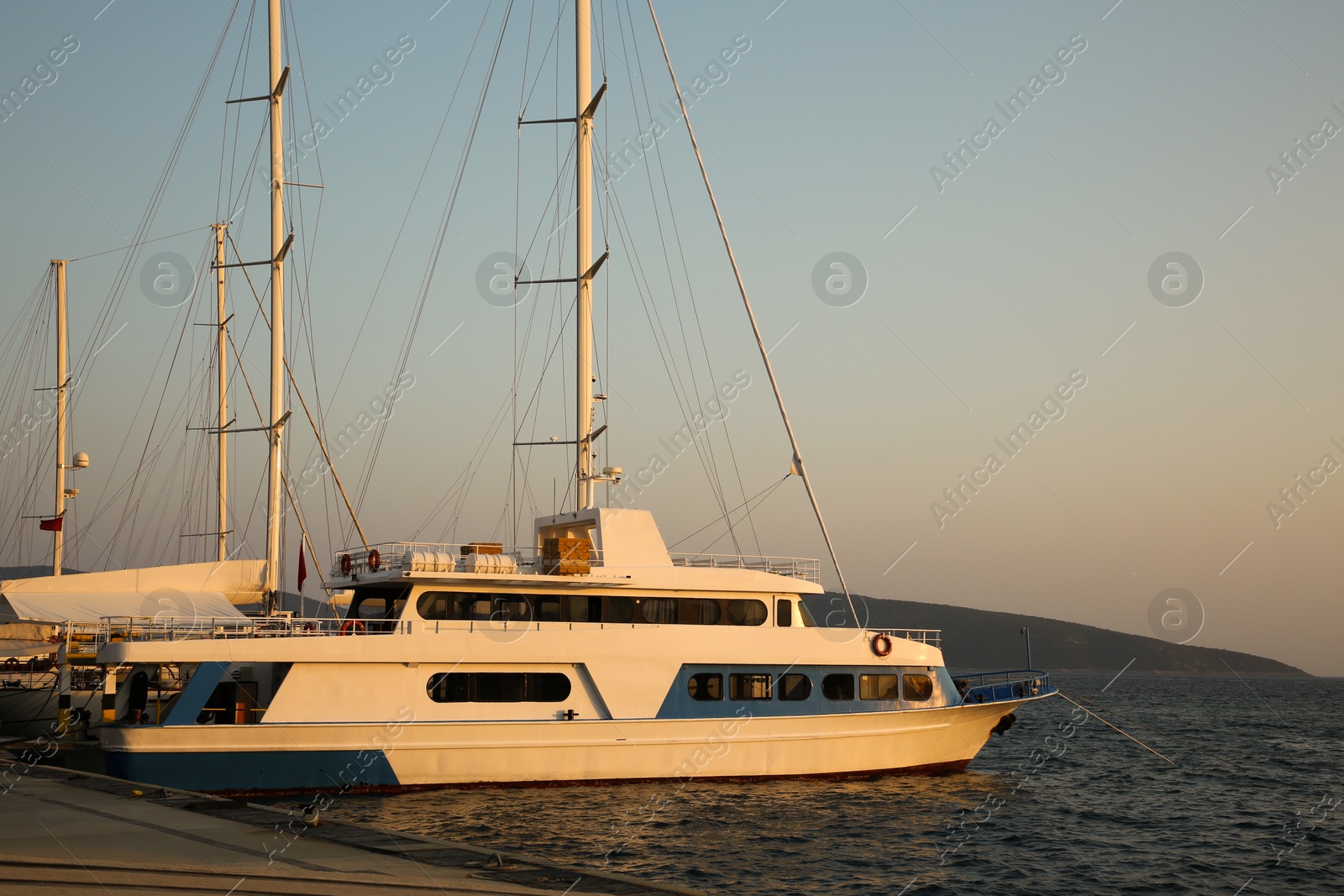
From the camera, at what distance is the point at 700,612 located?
21.2 m

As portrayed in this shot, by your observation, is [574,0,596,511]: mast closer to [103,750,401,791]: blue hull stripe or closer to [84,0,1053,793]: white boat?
[84,0,1053,793]: white boat

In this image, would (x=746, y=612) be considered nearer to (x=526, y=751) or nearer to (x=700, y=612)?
(x=700, y=612)

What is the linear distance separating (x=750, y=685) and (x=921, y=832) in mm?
4119

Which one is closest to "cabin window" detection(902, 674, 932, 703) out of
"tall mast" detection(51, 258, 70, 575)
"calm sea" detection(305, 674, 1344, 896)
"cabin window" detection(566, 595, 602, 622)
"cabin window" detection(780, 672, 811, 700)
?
"calm sea" detection(305, 674, 1344, 896)

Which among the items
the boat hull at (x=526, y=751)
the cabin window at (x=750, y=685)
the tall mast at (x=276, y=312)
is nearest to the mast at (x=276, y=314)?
the tall mast at (x=276, y=312)

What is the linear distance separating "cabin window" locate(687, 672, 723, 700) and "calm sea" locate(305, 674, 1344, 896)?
1578mm

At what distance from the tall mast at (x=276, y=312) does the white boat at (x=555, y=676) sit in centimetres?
16

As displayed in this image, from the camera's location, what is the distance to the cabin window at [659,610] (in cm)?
2081

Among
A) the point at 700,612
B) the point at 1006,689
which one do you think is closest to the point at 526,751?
the point at 700,612

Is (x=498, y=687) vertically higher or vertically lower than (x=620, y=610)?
lower

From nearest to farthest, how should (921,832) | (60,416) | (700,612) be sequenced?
(921,832), (700,612), (60,416)

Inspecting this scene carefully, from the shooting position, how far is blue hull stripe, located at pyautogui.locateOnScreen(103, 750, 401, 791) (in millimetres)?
17344

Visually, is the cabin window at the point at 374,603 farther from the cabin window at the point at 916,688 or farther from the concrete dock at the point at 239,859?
the cabin window at the point at 916,688

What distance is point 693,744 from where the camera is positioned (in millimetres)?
20328
